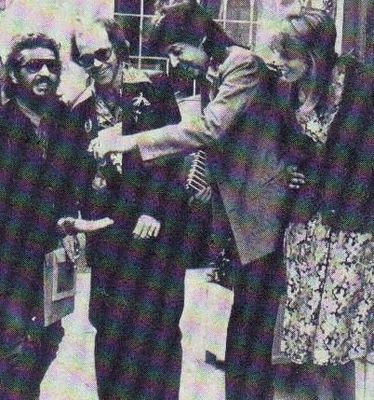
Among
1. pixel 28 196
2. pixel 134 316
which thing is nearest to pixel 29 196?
pixel 28 196

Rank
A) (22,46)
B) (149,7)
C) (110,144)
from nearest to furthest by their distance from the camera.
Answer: (22,46)
(110,144)
(149,7)

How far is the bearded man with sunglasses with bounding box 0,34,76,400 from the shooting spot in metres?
4.48

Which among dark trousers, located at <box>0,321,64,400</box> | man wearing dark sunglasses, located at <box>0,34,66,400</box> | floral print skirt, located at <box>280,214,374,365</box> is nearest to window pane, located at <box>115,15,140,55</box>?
man wearing dark sunglasses, located at <box>0,34,66,400</box>

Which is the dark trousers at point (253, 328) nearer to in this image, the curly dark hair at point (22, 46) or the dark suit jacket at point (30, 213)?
the dark suit jacket at point (30, 213)

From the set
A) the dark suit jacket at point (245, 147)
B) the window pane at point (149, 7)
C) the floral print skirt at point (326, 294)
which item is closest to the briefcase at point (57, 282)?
the dark suit jacket at point (245, 147)

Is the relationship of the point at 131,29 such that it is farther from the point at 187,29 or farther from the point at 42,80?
the point at 42,80

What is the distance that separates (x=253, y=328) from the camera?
4.89m

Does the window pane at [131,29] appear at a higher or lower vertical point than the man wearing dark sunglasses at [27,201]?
higher

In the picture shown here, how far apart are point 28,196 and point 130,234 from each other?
52 centimetres

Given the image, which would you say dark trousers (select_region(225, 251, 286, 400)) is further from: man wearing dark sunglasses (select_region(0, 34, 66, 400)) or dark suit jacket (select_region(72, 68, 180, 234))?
man wearing dark sunglasses (select_region(0, 34, 66, 400))

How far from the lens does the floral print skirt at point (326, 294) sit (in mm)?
4668

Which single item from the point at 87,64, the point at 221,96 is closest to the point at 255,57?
the point at 221,96

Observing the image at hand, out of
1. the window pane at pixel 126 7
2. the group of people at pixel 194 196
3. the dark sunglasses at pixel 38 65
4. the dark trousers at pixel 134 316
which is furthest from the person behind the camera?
the window pane at pixel 126 7

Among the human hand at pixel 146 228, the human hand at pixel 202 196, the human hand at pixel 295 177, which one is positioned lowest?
the human hand at pixel 146 228
